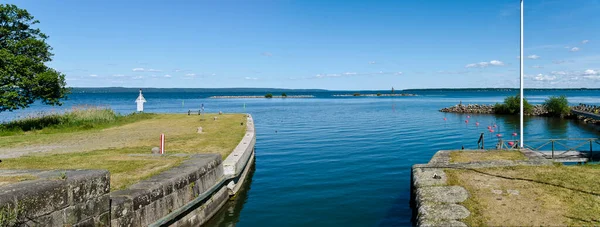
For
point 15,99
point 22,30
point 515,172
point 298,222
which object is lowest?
point 298,222

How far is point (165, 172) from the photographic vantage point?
10062mm

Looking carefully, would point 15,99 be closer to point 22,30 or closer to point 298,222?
point 22,30

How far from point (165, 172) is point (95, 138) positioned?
36.8 feet

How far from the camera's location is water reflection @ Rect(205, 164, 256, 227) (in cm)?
1076

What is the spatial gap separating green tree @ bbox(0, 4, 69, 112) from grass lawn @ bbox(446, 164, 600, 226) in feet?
75.5

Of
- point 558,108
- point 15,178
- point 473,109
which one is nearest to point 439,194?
point 15,178

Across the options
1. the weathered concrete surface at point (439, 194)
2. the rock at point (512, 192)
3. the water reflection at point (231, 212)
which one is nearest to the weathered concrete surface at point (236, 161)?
the water reflection at point (231, 212)

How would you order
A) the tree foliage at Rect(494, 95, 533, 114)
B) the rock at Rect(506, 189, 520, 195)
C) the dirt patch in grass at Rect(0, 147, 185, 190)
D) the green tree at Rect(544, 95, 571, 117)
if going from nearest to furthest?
the rock at Rect(506, 189, 520, 195) < the dirt patch in grass at Rect(0, 147, 185, 190) < the green tree at Rect(544, 95, 571, 117) < the tree foliage at Rect(494, 95, 533, 114)

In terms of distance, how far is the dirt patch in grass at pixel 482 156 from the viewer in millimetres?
13594

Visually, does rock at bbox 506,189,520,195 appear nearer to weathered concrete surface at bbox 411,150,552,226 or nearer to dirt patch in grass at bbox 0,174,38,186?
weathered concrete surface at bbox 411,150,552,226

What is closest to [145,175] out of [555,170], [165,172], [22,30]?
[165,172]

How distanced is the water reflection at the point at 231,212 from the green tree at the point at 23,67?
53.9 feet

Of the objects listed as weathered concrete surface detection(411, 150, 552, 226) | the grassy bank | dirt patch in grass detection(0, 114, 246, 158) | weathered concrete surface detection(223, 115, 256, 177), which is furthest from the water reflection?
the grassy bank

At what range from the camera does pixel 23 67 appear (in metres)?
22.3
